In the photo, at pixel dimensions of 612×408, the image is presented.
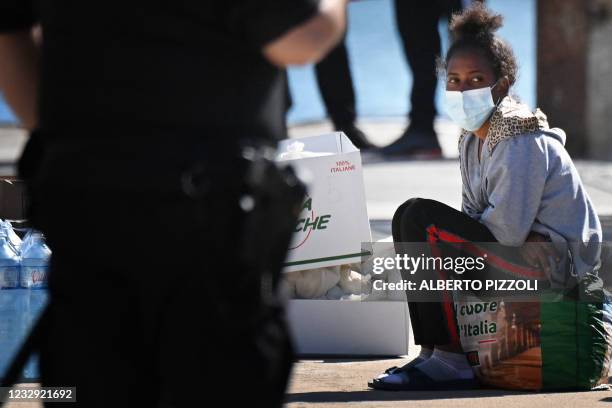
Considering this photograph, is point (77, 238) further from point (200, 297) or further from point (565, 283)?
point (565, 283)

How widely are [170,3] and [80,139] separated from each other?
0.23 metres

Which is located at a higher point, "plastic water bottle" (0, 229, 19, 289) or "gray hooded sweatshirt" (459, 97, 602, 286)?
"gray hooded sweatshirt" (459, 97, 602, 286)

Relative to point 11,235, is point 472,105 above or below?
above

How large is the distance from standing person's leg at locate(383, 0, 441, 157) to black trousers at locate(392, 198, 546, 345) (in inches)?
167

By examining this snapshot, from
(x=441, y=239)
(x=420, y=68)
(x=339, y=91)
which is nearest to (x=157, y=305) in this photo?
(x=441, y=239)

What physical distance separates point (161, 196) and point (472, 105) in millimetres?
2135

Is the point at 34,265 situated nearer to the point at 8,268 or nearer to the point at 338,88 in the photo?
the point at 8,268

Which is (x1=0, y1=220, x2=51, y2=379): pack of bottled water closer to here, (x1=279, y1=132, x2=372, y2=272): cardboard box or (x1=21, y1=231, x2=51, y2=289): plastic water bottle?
(x1=21, y1=231, x2=51, y2=289): plastic water bottle

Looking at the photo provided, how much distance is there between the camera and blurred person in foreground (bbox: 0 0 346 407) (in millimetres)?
1471

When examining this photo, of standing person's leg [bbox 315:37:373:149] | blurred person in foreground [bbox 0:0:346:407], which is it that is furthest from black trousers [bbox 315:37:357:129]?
blurred person in foreground [bbox 0:0:346:407]

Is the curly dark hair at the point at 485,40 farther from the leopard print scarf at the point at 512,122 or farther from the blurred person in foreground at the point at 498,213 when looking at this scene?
the leopard print scarf at the point at 512,122

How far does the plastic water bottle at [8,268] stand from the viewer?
3348mm

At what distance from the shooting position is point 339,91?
8172 mm

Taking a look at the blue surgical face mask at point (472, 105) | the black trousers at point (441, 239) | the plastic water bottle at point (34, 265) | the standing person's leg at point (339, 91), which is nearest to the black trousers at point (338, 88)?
the standing person's leg at point (339, 91)
